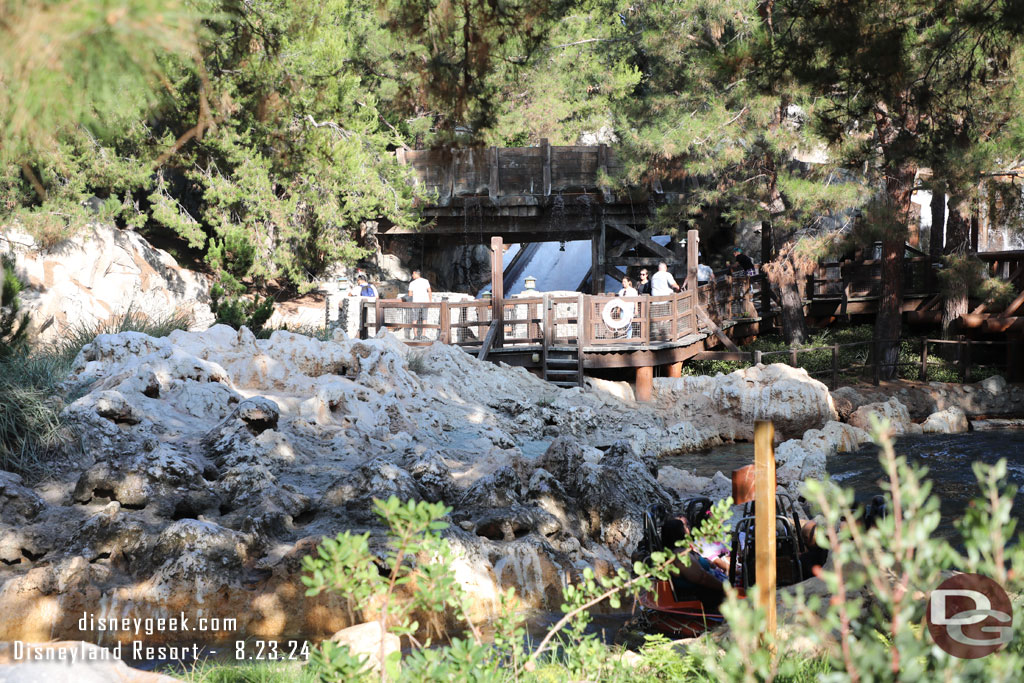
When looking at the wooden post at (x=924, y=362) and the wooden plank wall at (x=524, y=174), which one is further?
the wooden plank wall at (x=524, y=174)

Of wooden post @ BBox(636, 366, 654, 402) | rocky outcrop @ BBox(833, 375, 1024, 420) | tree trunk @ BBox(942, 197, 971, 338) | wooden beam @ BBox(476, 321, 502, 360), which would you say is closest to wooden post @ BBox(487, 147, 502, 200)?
wooden beam @ BBox(476, 321, 502, 360)

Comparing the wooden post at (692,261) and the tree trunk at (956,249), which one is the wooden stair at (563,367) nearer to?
the wooden post at (692,261)

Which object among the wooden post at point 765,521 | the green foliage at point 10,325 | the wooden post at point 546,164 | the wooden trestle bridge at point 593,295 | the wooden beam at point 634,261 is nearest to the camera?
the wooden post at point 765,521

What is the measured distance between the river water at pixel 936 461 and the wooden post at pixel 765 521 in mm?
7190

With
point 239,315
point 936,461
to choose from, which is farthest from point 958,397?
point 239,315

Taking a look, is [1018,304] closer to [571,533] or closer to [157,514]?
[571,533]

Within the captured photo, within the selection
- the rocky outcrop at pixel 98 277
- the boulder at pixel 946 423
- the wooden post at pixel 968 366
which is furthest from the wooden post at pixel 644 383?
the rocky outcrop at pixel 98 277

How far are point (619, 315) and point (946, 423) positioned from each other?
5517mm

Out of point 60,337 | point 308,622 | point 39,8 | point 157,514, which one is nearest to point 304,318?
point 60,337

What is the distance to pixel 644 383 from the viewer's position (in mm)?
15391

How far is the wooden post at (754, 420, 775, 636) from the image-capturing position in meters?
3.20

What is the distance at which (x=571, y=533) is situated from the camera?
749cm

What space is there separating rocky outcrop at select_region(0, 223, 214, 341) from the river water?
8.76m

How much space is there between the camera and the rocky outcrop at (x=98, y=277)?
1625 centimetres
